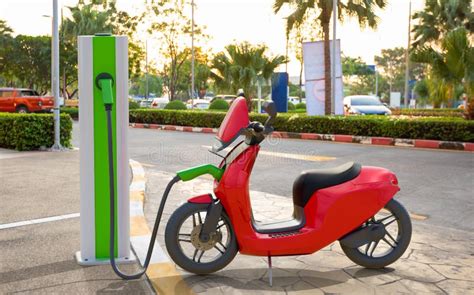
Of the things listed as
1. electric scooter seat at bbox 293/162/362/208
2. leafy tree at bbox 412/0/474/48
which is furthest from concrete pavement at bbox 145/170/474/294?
leafy tree at bbox 412/0/474/48

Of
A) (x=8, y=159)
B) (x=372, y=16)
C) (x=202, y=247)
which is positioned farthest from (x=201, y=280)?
(x=372, y=16)

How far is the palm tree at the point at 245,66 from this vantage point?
75.9 ft

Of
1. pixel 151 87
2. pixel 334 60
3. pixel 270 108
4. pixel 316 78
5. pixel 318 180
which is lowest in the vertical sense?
pixel 318 180

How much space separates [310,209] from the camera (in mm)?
3697

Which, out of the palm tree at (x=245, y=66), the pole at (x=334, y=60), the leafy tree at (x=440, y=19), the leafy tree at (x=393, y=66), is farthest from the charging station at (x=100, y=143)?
the leafy tree at (x=393, y=66)

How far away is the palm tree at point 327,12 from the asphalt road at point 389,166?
239 inches

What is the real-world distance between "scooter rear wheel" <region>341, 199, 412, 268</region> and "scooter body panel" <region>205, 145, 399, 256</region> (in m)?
0.16

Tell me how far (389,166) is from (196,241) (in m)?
6.46

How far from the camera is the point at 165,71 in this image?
4278cm

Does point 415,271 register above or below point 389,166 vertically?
below

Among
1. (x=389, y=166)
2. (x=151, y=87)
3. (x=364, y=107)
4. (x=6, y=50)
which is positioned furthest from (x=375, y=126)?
(x=151, y=87)

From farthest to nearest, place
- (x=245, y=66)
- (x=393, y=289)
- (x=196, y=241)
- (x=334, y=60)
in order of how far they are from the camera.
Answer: (x=245, y=66) < (x=334, y=60) < (x=196, y=241) < (x=393, y=289)

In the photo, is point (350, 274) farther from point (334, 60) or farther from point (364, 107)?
point (364, 107)

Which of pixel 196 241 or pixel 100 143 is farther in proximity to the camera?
pixel 100 143
